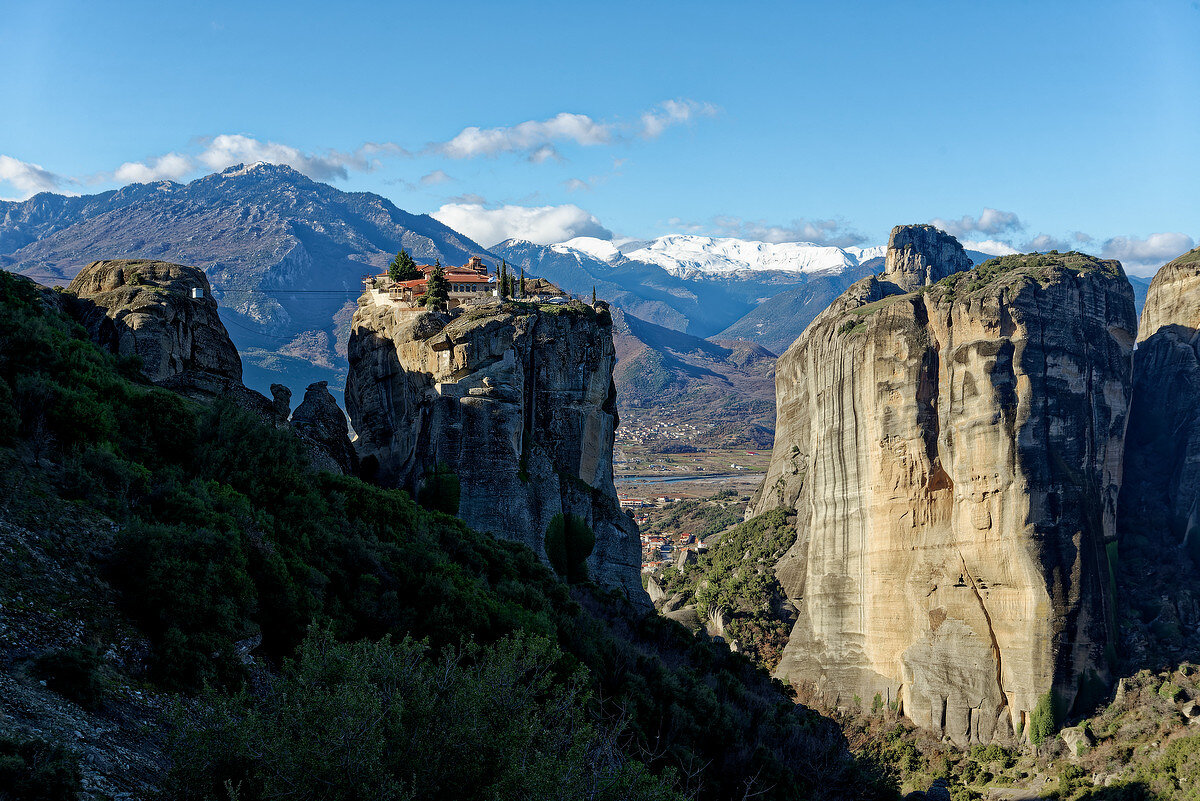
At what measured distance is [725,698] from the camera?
2131cm

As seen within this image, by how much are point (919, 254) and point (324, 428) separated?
8571cm

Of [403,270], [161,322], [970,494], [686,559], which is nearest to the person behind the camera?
[161,322]

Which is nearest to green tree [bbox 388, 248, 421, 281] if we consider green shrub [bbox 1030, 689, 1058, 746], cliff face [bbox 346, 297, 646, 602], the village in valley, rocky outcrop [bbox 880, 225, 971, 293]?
the village in valley

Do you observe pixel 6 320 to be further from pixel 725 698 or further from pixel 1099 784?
pixel 1099 784

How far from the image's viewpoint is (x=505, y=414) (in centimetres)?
3250

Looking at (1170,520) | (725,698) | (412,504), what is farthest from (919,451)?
(412,504)

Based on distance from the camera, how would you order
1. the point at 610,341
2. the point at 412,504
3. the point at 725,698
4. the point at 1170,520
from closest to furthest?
the point at 725,698
the point at 412,504
the point at 610,341
the point at 1170,520

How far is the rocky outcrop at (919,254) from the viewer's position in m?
99.4

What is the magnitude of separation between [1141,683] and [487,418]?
33.0m

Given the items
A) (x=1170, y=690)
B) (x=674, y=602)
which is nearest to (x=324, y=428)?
(x=1170, y=690)

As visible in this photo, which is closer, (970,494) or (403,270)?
(970,494)

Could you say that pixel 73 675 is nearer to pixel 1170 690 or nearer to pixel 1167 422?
pixel 1170 690

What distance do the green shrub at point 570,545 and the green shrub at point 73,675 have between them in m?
23.4

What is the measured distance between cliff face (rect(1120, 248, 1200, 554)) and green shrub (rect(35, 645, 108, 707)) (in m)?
54.6
